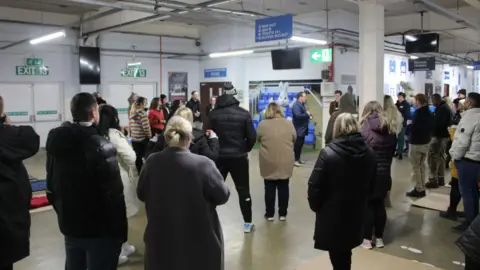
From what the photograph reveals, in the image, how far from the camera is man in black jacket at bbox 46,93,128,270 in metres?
2.47

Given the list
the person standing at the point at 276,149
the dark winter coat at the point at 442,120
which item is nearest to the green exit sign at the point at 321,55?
the dark winter coat at the point at 442,120

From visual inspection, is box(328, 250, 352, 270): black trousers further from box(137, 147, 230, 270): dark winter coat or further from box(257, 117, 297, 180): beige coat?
box(257, 117, 297, 180): beige coat

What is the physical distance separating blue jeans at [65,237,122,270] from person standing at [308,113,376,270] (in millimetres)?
1383

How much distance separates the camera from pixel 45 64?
12.2 metres

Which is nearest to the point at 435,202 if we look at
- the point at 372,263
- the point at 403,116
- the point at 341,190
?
the point at 372,263

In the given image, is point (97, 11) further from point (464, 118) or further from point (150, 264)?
point (150, 264)

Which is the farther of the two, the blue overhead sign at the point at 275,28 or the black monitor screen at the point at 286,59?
the black monitor screen at the point at 286,59

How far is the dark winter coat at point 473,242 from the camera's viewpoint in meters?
2.04

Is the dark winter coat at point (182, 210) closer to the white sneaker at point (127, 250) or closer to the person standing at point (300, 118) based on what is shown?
the white sneaker at point (127, 250)

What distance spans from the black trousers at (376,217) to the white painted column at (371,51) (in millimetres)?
3176

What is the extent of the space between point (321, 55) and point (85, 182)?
30.3ft

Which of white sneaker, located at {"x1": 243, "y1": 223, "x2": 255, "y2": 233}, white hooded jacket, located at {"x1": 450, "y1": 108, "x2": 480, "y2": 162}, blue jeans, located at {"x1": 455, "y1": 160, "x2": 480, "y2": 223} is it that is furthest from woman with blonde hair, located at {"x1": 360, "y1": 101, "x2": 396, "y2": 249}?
white sneaker, located at {"x1": 243, "y1": 223, "x2": 255, "y2": 233}

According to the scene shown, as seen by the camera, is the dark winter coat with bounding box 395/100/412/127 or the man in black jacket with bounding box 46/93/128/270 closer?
the man in black jacket with bounding box 46/93/128/270

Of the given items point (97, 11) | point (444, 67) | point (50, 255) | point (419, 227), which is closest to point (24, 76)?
point (97, 11)
